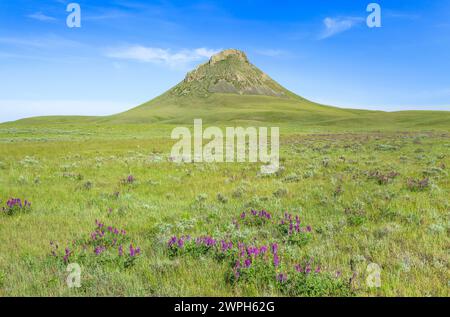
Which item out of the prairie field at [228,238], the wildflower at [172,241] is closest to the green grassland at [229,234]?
the prairie field at [228,238]

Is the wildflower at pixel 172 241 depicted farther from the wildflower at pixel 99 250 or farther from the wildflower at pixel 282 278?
the wildflower at pixel 282 278

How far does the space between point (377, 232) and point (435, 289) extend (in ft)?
7.30

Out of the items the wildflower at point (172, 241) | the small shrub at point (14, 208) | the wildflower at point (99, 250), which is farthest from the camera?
the small shrub at point (14, 208)

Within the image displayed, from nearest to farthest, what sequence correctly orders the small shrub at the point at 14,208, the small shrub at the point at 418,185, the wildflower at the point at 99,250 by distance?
the wildflower at the point at 99,250, the small shrub at the point at 14,208, the small shrub at the point at 418,185

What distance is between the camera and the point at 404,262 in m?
4.93

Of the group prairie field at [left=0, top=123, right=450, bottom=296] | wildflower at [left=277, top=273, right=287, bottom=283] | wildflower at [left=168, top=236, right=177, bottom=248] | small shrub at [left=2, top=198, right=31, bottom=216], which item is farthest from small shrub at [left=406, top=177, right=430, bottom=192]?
small shrub at [left=2, top=198, right=31, bottom=216]

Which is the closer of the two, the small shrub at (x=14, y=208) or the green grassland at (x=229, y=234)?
the green grassland at (x=229, y=234)

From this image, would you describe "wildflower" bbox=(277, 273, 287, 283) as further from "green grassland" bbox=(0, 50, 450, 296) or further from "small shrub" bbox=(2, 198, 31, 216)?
"small shrub" bbox=(2, 198, 31, 216)

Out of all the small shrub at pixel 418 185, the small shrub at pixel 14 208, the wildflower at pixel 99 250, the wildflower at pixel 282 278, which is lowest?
the wildflower at pixel 282 278

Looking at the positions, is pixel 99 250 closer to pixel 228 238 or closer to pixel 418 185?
pixel 228 238

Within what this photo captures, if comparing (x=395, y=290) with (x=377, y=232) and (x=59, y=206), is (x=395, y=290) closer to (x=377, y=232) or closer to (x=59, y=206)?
(x=377, y=232)

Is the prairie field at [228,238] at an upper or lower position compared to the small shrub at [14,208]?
lower

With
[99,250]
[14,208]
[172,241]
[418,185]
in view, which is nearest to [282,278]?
[172,241]
